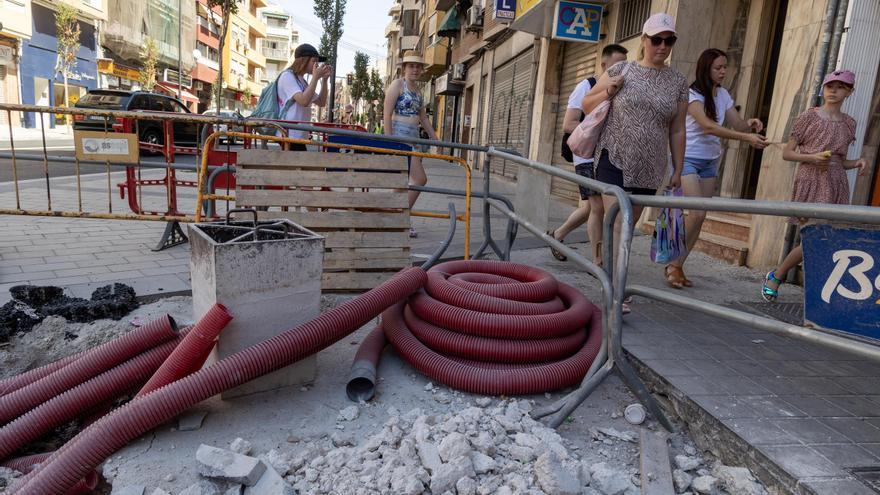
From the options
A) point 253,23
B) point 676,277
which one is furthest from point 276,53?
point 676,277

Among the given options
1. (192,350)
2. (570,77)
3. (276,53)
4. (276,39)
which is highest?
(276,39)

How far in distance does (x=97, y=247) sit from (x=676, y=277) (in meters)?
5.05

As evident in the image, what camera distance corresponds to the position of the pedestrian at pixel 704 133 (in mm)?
4406

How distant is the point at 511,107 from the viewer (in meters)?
17.6

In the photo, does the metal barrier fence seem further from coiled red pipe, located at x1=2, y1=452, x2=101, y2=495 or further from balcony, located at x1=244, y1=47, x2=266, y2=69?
balcony, located at x1=244, y1=47, x2=266, y2=69

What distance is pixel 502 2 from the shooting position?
47.0ft

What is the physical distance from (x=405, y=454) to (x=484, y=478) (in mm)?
302

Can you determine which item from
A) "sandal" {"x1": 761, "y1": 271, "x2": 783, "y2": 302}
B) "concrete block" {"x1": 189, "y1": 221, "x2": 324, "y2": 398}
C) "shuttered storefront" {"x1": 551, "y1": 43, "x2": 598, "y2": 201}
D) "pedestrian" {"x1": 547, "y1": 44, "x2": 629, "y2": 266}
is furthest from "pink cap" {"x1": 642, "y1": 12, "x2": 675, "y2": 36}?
"shuttered storefront" {"x1": 551, "y1": 43, "x2": 598, "y2": 201}

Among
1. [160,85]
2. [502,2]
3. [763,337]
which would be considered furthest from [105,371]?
[160,85]

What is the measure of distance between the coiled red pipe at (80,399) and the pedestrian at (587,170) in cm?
260

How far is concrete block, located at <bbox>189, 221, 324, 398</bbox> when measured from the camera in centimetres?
263

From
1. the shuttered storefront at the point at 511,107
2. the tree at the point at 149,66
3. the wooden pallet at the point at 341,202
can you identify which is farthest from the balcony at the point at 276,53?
the wooden pallet at the point at 341,202

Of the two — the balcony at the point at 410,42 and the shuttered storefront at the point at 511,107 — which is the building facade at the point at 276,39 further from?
the shuttered storefront at the point at 511,107

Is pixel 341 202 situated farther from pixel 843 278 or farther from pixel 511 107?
pixel 511 107
